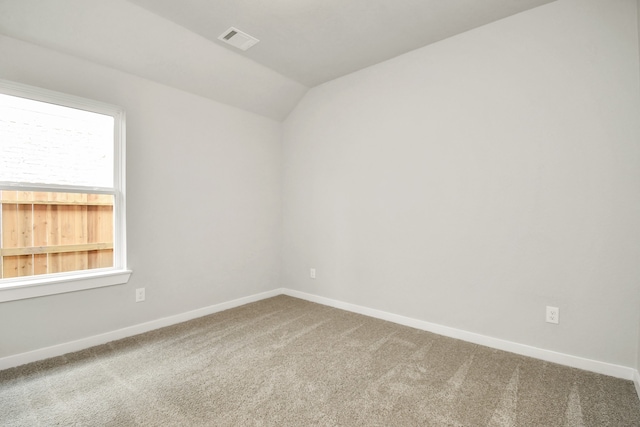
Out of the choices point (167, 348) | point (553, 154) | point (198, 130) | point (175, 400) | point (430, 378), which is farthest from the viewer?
point (198, 130)

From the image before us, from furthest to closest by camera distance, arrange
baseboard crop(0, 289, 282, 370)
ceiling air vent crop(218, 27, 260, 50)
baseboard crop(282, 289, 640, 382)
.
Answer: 1. ceiling air vent crop(218, 27, 260, 50)
2. baseboard crop(0, 289, 282, 370)
3. baseboard crop(282, 289, 640, 382)

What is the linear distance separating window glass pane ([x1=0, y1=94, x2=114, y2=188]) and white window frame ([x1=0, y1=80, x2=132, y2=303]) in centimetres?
5

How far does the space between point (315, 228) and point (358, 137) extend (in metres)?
1.21

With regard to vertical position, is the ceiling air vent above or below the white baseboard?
above

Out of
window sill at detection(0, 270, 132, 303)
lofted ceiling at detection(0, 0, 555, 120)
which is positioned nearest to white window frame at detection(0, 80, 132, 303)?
window sill at detection(0, 270, 132, 303)

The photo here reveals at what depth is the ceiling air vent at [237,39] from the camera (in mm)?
2535

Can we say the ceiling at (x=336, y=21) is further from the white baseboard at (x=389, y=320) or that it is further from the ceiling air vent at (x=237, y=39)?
the white baseboard at (x=389, y=320)

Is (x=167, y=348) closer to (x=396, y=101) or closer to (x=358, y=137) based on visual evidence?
(x=358, y=137)

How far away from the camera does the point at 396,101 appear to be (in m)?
2.98

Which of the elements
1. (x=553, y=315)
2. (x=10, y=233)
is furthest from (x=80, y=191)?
(x=553, y=315)

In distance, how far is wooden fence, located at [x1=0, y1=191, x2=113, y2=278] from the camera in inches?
83.3

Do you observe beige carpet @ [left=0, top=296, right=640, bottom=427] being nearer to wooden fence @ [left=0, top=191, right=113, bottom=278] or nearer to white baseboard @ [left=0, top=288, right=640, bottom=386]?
white baseboard @ [left=0, top=288, right=640, bottom=386]

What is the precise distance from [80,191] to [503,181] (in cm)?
344

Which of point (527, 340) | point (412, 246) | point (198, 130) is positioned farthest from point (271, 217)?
point (527, 340)
